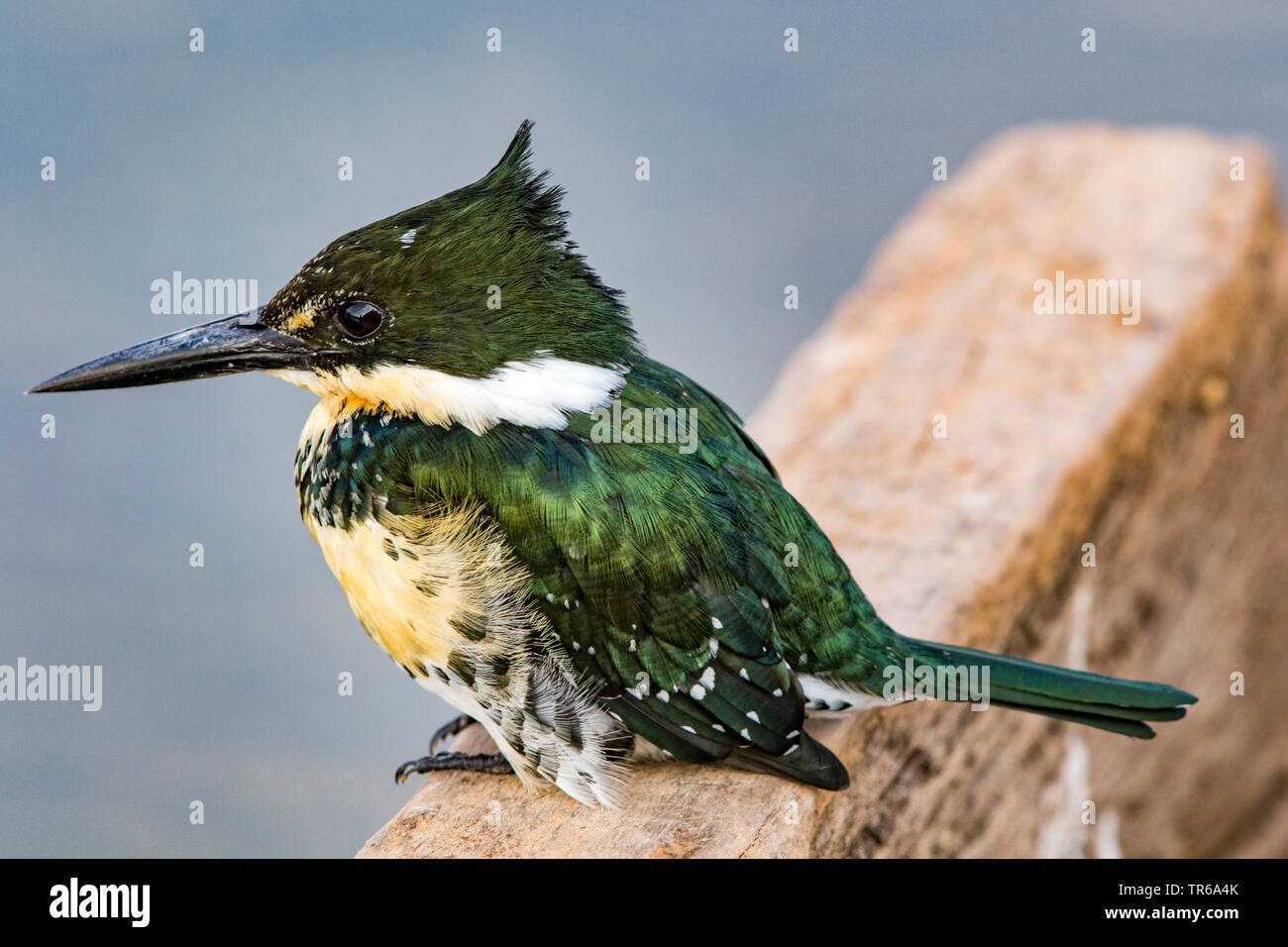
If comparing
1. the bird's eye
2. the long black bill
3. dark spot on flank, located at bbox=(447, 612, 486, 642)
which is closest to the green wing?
dark spot on flank, located at bbox=(447, 612, 486, 642)

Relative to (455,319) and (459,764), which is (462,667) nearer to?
(459,764)

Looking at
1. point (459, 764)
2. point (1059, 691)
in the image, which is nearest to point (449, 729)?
point (459, 764)

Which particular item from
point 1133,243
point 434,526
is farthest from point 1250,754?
point 434,526

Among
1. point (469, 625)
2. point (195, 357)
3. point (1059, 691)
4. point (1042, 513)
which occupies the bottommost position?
point (1059, 691)

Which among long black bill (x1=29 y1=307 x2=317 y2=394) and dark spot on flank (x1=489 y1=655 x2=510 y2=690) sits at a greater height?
long black bill (x1=29 y1=307 x2=317 y2=394)

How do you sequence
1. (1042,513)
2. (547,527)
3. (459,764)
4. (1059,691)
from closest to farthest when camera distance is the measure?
(547,527) → (1059,691) → (459,764) → (1042,513)

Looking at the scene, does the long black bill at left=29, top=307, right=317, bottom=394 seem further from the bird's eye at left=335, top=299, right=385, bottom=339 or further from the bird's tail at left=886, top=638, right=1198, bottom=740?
the bird's tail at left=886, top=638, right=1198, bottom=740

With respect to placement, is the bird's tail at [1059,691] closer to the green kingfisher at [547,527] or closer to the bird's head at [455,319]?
the green kingfisher at [547,527]

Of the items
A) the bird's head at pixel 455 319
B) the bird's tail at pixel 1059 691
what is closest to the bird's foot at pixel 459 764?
the bird's head at pixel 455 319
